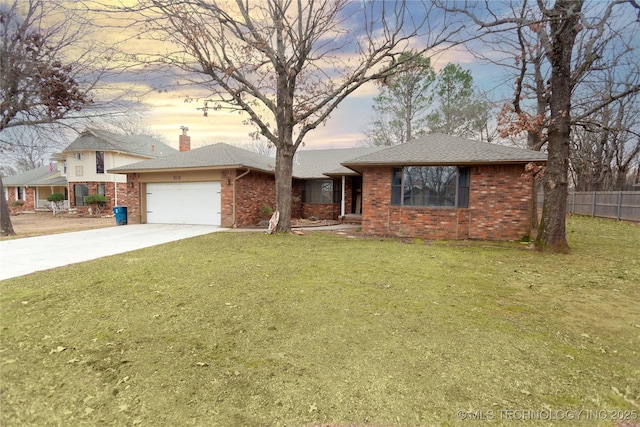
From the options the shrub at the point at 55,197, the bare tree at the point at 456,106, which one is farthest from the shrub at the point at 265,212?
the shrub at the point at 55,197

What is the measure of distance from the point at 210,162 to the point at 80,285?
29.3 ft

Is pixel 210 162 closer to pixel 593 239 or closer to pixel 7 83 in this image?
pixel 7 83

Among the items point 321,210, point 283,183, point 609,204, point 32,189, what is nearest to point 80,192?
point 32,189

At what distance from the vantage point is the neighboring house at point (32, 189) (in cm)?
2727

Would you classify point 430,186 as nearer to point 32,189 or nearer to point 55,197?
point 55,197

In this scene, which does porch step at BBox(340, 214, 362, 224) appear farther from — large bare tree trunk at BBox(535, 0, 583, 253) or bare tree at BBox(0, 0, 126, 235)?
bare tree at BBox(0, 0, 126, 235)

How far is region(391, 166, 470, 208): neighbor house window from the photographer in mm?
10266

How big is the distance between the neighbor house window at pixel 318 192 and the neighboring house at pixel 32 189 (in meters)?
23.7

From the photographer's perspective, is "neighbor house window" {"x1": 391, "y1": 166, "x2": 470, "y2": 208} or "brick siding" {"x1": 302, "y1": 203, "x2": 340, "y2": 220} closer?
"neighbor house window" {"x1": 391, "y1": 166, "x2": 470, "y2": 208}

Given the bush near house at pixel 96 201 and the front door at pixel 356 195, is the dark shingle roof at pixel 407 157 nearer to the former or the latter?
the front door at pixel 356 195

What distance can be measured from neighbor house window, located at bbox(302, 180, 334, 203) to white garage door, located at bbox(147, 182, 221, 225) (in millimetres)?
5948

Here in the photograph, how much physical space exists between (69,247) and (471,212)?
12.2 m

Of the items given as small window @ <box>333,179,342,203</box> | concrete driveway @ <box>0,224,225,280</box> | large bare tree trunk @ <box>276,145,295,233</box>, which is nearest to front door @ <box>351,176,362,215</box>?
small window @ <box>333,179,342,203</box>

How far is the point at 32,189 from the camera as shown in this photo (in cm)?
2852
